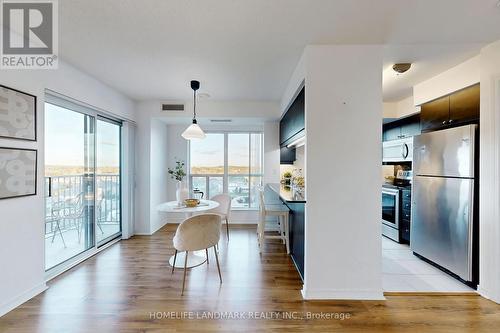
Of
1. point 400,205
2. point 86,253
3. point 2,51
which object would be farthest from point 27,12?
point 400,205

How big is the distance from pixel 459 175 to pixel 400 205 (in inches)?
57.9

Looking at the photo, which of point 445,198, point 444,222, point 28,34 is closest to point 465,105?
point 445,198

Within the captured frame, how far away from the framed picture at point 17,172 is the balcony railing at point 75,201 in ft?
1.37

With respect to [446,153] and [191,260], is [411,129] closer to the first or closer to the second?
[446,153]

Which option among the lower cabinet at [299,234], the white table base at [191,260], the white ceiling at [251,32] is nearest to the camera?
the white ceiling at [251,32]

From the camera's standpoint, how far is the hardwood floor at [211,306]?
6.72 feet

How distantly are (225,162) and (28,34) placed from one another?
398cm

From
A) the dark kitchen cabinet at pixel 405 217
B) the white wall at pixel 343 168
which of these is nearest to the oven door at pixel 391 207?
the dark kitchen cabinet at pixel 405 217

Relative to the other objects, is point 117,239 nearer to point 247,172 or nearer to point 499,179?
point 247,172

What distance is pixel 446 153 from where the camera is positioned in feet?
9.74

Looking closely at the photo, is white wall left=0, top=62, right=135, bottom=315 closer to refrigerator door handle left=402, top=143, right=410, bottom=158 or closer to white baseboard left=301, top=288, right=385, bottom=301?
white baseboard left=301, top=288, right=385, bottom=301

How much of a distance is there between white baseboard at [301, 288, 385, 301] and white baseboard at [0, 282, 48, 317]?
2756mm

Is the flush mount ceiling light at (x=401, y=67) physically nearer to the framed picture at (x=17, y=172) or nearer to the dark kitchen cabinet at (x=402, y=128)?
the dark kitchen cabinet at (x=402, y=128)

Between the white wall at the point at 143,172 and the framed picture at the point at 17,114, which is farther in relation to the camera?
the white wall at the point at 143,172
